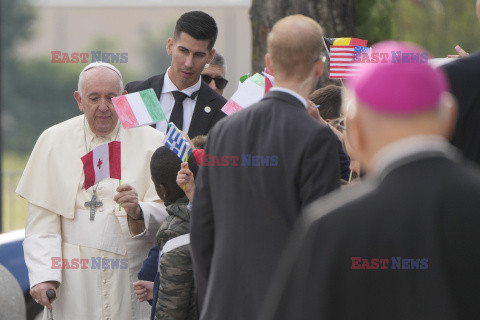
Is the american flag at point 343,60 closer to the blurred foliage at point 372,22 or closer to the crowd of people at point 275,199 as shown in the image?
the crowd of people at point 275,199

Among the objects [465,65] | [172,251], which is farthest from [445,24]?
[465,65]

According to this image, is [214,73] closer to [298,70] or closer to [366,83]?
[298,70]

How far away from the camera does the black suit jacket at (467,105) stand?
12.0 feet

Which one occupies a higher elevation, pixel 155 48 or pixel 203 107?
pixel 155 48

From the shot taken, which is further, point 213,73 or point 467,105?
point 213,73

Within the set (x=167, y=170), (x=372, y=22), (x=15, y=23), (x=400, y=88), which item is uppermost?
(x=15, y=23)

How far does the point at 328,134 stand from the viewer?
11.9 feet

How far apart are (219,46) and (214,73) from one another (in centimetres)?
6099

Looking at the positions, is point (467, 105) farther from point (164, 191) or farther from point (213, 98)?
point (213, 98)

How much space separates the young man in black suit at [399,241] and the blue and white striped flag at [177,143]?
8.48 ft

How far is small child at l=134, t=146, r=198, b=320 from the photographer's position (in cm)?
457

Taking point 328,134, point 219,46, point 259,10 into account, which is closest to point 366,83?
point 328,134

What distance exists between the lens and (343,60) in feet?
16.4

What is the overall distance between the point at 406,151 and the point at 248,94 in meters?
2.90
